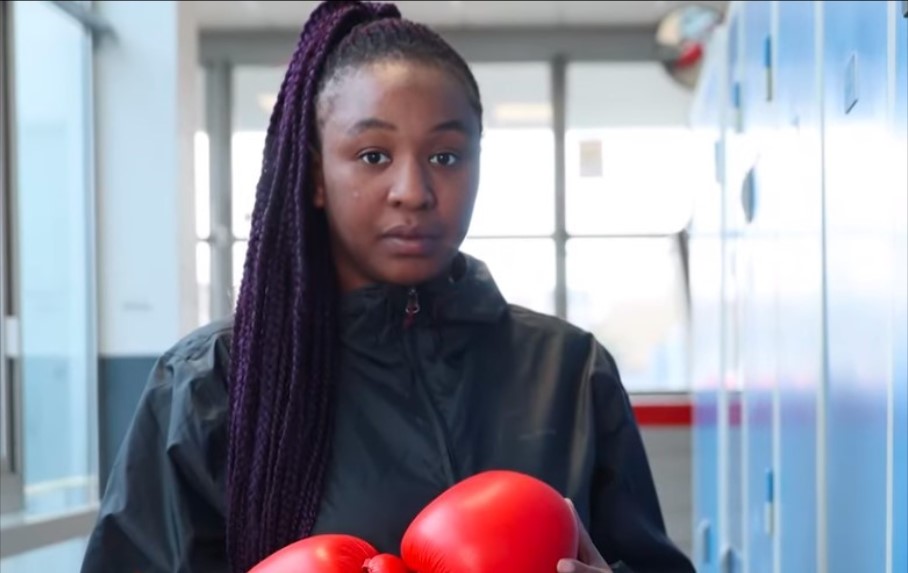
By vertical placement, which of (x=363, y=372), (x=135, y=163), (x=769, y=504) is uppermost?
(x=135, y=163)

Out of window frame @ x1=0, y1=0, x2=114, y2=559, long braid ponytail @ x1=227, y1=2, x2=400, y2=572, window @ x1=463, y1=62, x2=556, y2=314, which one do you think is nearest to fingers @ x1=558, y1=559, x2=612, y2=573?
long braid ponytail @ x1=227, y1=2, x2=400, y2=572

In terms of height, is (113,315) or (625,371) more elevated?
(113,315)

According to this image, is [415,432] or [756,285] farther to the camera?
[756,285]

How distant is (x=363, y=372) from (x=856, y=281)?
71cm

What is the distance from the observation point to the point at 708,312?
3.40 meters

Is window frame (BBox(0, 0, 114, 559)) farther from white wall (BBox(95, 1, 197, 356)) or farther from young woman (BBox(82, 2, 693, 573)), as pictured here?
young woman (BBox(82, 2, 693, 573))

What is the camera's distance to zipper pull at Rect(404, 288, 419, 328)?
1.10 m

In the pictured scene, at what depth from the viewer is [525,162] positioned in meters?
6.68

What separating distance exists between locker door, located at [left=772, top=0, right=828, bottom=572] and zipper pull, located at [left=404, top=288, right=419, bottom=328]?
32.7 inches

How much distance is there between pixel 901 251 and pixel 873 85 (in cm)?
23

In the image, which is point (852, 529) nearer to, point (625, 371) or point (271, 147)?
point (271, 147)

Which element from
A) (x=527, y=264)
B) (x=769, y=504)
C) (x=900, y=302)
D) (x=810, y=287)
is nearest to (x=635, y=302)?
A: (x=527, y=264)

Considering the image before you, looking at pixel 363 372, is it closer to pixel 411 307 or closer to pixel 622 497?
pixel 411 307

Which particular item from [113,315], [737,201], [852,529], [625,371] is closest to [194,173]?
[113,315]
